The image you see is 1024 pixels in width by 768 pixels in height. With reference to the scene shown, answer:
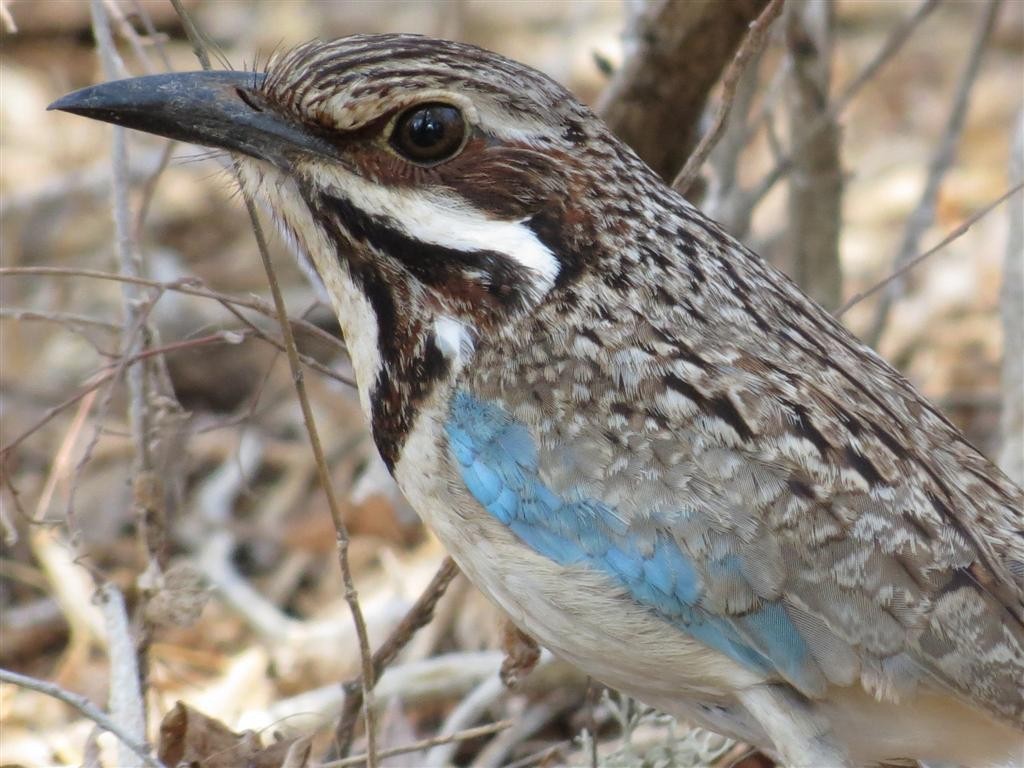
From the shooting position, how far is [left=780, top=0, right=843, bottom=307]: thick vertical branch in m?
7.05

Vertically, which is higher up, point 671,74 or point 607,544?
point 671,74

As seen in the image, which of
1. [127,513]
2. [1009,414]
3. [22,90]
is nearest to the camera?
[1009,414]

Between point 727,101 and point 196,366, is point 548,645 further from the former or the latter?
point 196,366

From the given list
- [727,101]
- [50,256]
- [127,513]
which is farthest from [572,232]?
[50,256]

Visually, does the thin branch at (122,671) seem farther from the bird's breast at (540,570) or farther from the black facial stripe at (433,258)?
the black facial stripe at (433,258)

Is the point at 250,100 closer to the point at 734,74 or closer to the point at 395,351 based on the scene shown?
the point at 395,351

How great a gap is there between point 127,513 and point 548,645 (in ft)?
14.1

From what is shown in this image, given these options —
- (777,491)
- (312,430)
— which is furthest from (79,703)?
(777,491)

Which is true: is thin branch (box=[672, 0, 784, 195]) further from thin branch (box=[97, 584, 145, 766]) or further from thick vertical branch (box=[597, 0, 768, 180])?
thin branch (box=[97, 584, 145, 766])

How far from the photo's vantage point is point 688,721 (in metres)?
4.81

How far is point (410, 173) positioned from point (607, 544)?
1.10 metres

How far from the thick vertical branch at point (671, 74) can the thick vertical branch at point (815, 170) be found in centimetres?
61

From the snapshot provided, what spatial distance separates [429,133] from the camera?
4469 millimetres

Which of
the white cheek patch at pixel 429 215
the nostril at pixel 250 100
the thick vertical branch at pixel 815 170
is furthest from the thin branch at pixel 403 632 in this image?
the thick vertical branch at pixel 815 170
